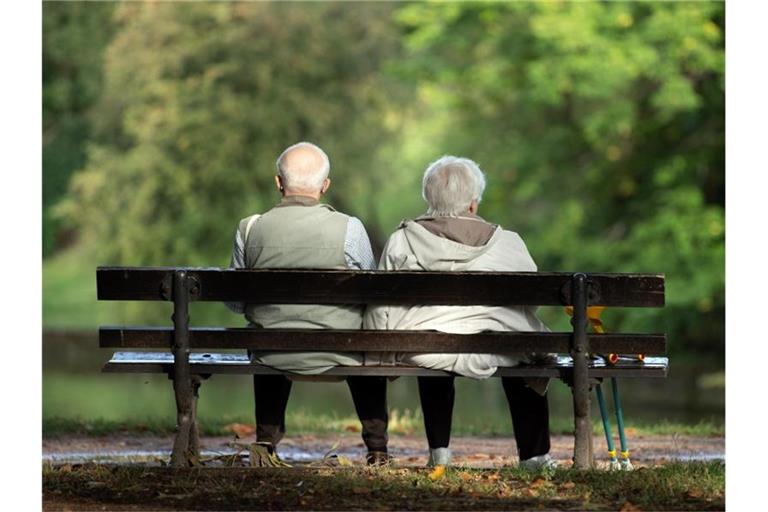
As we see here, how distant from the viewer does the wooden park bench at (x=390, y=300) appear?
5.93 metres

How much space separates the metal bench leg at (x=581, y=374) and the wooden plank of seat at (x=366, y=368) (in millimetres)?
64

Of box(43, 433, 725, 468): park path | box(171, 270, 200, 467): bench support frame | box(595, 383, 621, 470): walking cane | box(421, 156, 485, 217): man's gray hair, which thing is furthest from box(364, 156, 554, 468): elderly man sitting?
box(43, 433, 725, 468): park path

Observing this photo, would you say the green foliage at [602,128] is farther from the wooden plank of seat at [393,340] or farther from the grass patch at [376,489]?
the grass patch at [376,489]

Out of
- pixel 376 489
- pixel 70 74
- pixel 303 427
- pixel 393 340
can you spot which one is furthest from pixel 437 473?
pixel 70 74

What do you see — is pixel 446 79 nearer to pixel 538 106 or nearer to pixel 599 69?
pixel 538 106

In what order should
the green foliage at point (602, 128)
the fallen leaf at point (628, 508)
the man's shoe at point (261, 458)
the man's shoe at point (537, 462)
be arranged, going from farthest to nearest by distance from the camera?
the green foliage at point (602, 128) < the man's shoe at point (537, 462) < the man's shoe at point (261, 458) < the fallen leaf at point (628, 508)

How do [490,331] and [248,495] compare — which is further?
[490,331]

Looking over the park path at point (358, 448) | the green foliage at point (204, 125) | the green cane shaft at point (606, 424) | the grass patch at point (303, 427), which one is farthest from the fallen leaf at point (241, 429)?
the green foliage at point (204, 125)

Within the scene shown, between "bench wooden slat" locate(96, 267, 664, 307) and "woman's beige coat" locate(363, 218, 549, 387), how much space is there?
16 centimetres

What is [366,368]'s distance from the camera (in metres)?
5.97

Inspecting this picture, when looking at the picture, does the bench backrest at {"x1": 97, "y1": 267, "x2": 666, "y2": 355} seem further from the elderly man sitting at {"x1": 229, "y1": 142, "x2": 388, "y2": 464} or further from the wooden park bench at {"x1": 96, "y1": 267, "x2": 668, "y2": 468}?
the elderly man sitting at {"x1": 229, "y1": 142, "x2": 388, "y2": 464}

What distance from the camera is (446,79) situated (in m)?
23.9
